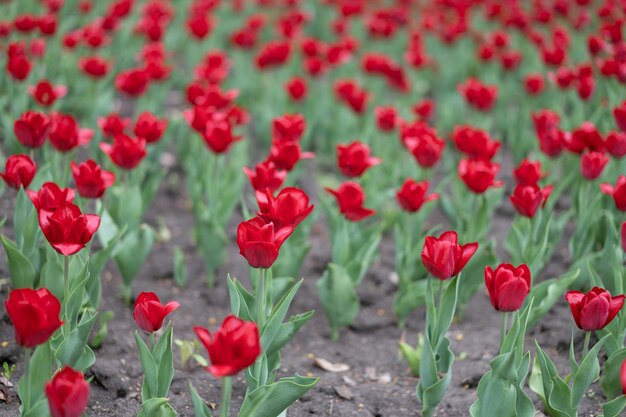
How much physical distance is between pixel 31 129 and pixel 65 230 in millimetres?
957

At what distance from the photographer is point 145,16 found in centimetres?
Answer: 601

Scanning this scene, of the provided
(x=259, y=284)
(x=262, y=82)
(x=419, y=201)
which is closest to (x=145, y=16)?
(x=262, y=82)

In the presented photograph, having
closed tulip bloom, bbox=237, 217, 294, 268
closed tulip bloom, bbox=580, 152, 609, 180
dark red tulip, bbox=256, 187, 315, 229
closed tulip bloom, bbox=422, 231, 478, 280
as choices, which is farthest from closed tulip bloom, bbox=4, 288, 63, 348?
closed tulip bloom, bbox=580, 152, 609, 180

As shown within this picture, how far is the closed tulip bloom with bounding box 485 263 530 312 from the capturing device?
2324 millimetres

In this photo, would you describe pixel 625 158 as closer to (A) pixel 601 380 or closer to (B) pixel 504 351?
(A) pixel 601 380

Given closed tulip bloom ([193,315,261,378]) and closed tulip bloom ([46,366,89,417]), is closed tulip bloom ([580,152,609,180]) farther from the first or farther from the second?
closed tulip bloom ([46,366,89,417])

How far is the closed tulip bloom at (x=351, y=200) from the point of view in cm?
303

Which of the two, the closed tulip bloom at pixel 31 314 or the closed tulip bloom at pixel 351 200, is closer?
the closed tulip bloom at pixel 31 314

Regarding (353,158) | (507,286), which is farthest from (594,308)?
(353,158)

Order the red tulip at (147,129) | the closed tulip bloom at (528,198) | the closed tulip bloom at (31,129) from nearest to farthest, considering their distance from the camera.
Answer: the closed tulip bloom at (528,198) < the closed tulip bloom at (31,129) < the red tulip at (147,129)

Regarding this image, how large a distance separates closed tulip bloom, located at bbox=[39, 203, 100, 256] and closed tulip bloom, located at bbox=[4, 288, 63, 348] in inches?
12.3

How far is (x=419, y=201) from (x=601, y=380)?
90cm

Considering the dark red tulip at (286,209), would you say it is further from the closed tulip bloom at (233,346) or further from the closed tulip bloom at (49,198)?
the closed tulip bloom at (49,198)

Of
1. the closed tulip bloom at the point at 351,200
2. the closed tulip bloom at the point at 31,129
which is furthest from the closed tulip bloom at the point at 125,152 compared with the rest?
the closed tulip bloom at the point at 351,200
